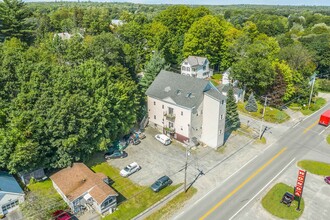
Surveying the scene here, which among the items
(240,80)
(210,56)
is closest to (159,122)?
(240,80)

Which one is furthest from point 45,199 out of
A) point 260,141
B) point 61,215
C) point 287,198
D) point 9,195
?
point 260,141

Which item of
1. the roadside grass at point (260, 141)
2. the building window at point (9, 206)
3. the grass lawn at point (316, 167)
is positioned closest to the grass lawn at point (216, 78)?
the roadside grass at point (260, 141)

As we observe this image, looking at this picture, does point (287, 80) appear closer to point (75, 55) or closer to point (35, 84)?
point (75, 55)

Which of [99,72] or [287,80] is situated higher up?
[99,72]

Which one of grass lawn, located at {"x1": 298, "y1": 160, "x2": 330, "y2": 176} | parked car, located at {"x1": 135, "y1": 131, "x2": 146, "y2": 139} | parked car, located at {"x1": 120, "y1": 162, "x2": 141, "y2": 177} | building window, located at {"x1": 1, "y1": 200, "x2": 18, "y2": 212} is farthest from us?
parked car, located at {"x1": 135, "y1": 131, "x2": 146, "y2": 139}

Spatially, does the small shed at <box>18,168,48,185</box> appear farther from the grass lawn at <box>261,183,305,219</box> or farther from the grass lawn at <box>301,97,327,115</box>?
the grass lawn at <box>301,97,327,115</box>

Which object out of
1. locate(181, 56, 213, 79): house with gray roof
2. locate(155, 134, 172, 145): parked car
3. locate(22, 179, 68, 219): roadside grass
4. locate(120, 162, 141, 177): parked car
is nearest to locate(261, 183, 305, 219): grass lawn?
locate(120, 162, 141, 177): parked car

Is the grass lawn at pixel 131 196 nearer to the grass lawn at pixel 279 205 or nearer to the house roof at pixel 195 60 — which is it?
the grass lawn at pixel 279 205

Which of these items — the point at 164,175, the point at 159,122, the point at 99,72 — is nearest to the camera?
the point at 164,175
